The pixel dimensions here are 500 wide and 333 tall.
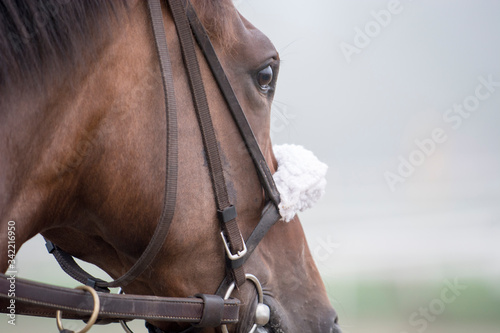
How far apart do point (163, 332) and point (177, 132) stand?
0.74 meters

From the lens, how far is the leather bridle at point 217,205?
1357 millimetres

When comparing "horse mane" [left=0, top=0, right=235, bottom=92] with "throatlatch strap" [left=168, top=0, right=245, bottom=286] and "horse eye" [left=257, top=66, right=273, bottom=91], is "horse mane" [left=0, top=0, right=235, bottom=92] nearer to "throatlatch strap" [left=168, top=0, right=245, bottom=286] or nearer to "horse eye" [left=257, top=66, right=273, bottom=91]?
"throatlatch strap" [left=168, top=0, right=245, bottom=286]

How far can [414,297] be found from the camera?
7.04 meters

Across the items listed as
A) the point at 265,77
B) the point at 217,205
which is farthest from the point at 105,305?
the point at 265,77

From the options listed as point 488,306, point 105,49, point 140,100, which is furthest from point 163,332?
point 488,306

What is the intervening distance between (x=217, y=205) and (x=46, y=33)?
64cm

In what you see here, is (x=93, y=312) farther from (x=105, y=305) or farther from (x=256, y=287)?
(x=256, y=287)

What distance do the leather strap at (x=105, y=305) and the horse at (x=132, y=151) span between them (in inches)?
4.3

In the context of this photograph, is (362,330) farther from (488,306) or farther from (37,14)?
(37,14)

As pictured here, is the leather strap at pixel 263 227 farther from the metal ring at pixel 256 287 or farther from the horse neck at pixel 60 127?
the horse neck at pixel 60 127

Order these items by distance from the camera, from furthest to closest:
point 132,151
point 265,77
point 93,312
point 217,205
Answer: point 265,77 < point 217,205 < point 132,151 < point 93,312

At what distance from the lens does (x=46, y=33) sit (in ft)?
4.12

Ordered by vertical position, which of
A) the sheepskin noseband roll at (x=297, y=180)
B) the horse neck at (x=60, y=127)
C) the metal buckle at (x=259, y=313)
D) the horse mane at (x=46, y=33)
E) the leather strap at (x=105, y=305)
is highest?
the horse mane at (x=46, y=33)

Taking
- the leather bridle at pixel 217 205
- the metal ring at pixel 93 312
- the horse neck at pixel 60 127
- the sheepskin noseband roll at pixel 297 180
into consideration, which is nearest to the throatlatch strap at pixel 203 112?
the leather bridle at pixel 217 205
